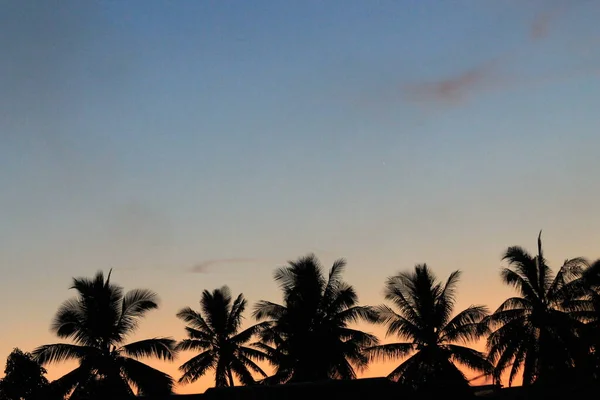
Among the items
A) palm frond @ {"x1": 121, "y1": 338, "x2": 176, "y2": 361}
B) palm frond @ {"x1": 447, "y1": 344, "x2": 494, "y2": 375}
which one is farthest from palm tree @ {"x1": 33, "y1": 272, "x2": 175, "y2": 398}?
palm frond @ {"x1": 447, "y1": 344, "x2": 494, "y2": 375}

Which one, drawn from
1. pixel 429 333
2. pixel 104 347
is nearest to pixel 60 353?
pixel 104 347

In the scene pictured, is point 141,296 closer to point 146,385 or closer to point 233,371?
point 146,385

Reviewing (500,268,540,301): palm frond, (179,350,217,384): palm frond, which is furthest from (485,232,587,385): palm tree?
(179,350,217,384): palm frond

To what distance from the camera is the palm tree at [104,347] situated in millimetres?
36594

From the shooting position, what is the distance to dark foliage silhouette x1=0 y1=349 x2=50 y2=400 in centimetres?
3778

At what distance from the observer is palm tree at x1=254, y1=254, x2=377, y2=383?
39.7 metres

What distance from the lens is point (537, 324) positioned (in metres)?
41.0

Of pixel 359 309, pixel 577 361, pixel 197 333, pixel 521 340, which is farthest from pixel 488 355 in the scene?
pixel 197 333

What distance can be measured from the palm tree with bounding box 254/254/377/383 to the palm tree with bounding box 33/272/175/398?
605 centimetres

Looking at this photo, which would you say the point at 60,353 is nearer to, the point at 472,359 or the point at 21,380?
the point at 21,380

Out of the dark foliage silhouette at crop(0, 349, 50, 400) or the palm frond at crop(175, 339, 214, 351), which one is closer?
the dark foliage silhouette at crop(0, 349, 50, 400)

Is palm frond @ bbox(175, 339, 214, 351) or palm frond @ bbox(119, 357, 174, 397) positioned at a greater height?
palm frond @ bbox(175, 339, 214, 351)

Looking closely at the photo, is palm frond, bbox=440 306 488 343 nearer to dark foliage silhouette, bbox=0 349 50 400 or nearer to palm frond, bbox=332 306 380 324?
palm frond, bbox=332 306 380 324

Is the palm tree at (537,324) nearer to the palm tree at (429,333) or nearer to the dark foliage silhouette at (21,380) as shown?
the palm tree at (429,333)
